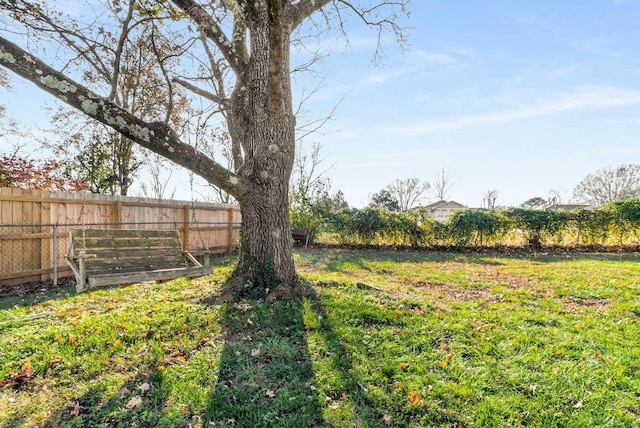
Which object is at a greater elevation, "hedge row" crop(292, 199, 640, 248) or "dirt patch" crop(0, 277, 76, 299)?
"hedge row" crop(292, 199, 640, 248)

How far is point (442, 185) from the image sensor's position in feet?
131

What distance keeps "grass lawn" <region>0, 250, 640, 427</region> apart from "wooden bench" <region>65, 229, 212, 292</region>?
1.86ft

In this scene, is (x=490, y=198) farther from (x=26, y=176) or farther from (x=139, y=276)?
(x=139, y=276)

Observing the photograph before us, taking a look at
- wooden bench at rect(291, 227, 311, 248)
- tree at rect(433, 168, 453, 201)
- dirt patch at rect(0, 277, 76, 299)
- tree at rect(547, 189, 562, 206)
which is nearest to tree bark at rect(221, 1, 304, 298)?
dirt patch at rect(0, 277, 76, 299)

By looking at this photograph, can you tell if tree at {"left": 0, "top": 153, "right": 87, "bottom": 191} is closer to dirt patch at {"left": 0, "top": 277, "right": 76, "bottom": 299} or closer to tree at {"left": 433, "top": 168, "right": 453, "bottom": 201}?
dirt patch at {"left": 0, "top": 277, "right": 76, "bottom": 299}

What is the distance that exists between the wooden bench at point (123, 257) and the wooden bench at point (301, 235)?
26.1 feet

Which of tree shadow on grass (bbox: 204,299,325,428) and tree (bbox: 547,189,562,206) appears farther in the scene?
tree (bbox: 547,189,562,206)

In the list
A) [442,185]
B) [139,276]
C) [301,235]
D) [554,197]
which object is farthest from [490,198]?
[139,276]

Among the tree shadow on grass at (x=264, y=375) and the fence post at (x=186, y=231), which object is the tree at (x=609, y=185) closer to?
the fence post at (x=186, y=231)

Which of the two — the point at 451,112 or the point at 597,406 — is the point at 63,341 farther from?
the point at 451,112

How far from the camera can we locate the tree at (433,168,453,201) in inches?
1566

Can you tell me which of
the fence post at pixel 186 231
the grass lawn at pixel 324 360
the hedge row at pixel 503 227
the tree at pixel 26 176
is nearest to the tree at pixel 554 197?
the hedge row at pixel 503 227

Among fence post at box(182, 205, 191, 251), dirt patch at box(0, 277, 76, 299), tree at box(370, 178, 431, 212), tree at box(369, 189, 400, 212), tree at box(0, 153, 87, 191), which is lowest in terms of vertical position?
dirt patch at box(0, 277, 76, 299)

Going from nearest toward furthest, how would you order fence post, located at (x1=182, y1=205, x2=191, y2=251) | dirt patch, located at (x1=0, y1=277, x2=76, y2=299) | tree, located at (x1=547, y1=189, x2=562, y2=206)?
dirt patch, located at (x1=0, y1=277, x2=76, y2=299)
fence post, located at (x1=182, y1=205, x2=191, y2=251)
tree, located at (x1=547, y1=189, x2=562, y2=206)
